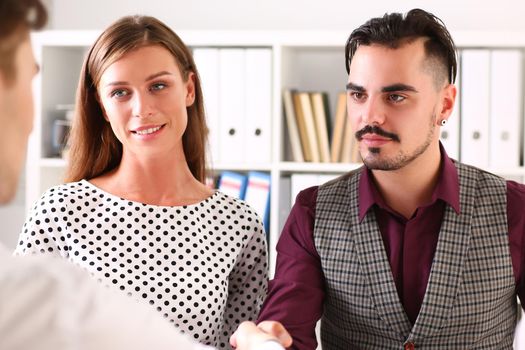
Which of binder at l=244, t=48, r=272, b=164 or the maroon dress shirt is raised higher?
binder at l=244, t=48, r=272, b=164

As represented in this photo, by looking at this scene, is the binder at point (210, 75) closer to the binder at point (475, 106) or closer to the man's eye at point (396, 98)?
the binder at point (475, 106)

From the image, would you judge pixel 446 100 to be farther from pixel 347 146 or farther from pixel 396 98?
pixel 347 146

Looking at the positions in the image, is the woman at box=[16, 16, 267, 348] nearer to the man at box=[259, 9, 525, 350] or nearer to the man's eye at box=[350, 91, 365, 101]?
the man at box=[259, 9, 525, 350]

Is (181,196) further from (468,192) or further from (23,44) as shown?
(23,44)

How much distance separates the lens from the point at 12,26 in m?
0.75

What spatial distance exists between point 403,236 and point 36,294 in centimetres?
119

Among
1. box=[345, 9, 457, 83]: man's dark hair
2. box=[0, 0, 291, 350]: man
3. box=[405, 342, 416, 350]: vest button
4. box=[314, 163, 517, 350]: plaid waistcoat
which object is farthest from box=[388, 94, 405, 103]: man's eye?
box=[0, 0, 291, 350]: man

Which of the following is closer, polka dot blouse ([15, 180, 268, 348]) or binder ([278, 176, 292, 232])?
polka dot blouse ([15, 180, 268, 348])

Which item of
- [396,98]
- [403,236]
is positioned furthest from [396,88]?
[403,236]

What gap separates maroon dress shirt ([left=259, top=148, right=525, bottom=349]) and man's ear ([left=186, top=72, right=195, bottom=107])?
0.36 meters

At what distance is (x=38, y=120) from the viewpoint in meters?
3.48

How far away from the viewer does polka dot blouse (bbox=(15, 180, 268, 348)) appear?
1.72m

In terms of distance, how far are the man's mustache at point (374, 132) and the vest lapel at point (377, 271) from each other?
154 mm

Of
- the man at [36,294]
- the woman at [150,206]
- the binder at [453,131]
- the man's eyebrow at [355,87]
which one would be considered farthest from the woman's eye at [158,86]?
the binder at [453,131]
